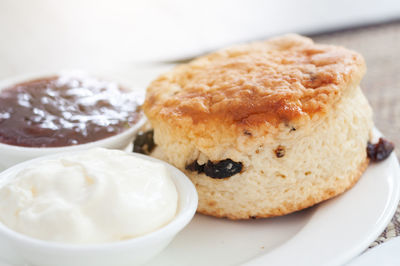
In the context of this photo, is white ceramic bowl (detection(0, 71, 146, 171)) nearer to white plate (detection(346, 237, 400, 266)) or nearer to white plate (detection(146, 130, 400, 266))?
white plate (detection(146, 130, 400, 266))

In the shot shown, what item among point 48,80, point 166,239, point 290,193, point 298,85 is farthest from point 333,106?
point 48,80

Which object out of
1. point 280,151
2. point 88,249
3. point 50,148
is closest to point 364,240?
point 280,151

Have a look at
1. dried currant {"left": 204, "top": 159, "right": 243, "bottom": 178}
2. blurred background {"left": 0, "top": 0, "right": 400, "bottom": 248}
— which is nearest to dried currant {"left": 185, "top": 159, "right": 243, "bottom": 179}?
dried currant {"left": 204, "top": 159, "right": 243, "bottom": 178}

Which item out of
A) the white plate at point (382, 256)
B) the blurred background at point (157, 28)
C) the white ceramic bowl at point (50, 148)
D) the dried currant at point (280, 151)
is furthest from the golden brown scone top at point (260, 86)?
the blurred background at point (157, 28)

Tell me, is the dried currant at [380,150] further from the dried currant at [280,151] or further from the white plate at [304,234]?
the dried currant at [280,151]

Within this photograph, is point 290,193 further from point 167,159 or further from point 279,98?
point 167,159
